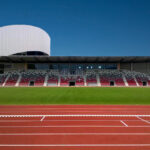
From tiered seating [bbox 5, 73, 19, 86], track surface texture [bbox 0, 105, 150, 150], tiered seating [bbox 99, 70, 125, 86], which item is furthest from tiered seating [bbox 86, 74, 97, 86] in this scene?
track surface texture [bbox 0, 105, 150, 150]

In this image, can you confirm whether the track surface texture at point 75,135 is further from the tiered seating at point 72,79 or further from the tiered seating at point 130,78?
the tiered seating at point 130,78

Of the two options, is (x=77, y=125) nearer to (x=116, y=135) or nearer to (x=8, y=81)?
(x=116, y=135)

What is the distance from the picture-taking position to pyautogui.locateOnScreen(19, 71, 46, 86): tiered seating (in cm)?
3758

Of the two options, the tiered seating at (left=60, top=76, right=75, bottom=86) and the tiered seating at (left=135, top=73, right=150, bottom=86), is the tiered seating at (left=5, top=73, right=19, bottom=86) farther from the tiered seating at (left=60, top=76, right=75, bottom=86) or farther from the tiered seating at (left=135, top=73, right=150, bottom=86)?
the tiered seating at (left=135, top=73, right=150, bottom=86)

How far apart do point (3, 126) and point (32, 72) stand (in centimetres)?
3737

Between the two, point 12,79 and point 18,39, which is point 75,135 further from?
point 18,39

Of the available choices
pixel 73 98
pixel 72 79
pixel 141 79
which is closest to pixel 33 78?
pixel 72 79

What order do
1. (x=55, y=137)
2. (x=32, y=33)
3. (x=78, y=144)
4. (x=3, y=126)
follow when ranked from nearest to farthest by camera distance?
(x=78, y=144), (x=55, y=137), (x=3, y=126), (x=32, y=33)

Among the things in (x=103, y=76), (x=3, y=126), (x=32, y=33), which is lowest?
(x=3, y=126)

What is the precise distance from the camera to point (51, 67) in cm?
4478

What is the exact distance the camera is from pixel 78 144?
4.34 meters

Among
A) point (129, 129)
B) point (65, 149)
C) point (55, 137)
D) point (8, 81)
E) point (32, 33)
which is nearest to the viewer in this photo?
point (65, 149)

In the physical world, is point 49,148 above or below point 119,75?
below

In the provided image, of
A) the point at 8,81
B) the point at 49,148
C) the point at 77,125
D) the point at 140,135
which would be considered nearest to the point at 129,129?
the point at 140,135
